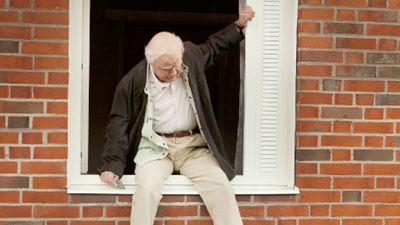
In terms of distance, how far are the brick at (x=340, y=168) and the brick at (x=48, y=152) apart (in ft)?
4.87

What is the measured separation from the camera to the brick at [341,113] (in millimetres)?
3680

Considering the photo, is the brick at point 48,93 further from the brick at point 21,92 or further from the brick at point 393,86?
the brick at point 393,86

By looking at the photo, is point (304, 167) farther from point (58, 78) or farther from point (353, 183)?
point (58, 78)

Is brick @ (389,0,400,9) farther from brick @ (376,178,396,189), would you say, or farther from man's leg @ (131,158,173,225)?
man's leg @ (131,158,173,225)

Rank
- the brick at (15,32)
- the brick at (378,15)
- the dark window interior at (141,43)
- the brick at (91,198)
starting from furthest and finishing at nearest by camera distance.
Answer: the dark window interior at (141,43)
the brick at (378,15)
the brick at (91,198)
the brick at (15,32)

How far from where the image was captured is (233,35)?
365 cm

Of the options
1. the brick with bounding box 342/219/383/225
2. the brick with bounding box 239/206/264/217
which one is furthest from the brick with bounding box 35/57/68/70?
the brick with bounding box 342/219/383/225

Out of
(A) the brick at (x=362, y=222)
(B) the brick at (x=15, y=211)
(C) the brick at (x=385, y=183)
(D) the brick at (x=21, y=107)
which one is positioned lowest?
(A) the brick at (x=362, y=222)

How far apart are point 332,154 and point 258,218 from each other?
56 cm

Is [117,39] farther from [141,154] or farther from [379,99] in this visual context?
[379,99]

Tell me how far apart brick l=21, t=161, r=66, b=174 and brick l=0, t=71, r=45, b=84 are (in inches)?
17.6

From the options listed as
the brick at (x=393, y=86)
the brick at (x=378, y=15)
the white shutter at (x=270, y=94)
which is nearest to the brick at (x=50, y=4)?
the white shutter at (x=270, y=94)

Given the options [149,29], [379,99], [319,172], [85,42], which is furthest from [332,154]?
[149,29]

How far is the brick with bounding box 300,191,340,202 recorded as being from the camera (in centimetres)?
370
